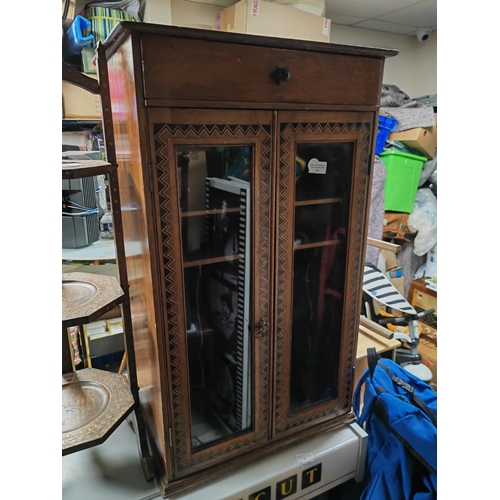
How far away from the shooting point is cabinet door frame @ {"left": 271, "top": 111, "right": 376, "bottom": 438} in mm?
1092

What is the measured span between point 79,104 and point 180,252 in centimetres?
167

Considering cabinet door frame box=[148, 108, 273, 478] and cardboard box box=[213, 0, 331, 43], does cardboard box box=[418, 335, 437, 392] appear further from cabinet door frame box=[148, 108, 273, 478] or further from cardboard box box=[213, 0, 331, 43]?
cardboard box box=[213, 0, 331, 43]

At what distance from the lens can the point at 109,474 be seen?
1233mm

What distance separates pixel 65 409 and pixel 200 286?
55 cm

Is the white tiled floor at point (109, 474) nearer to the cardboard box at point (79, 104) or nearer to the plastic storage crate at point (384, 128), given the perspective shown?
the cardboard box at point (79, 104)

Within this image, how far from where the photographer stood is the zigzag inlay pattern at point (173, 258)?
3.11 ft

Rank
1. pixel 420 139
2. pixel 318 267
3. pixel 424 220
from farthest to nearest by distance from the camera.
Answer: pixel 424 220 < pixel 420 139 < pixel 318 267

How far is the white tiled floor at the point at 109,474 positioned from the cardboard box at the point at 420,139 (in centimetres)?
278

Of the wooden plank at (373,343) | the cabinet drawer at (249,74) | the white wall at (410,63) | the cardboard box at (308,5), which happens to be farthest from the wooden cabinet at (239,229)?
the white wall at (410,63)

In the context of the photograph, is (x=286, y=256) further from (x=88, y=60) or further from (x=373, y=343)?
(x=88, y=60)

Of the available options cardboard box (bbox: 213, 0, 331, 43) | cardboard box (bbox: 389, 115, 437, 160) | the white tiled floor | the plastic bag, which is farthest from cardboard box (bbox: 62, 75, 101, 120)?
the plastic bag

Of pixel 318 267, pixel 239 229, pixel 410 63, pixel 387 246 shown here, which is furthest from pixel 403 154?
pixel 239 229
